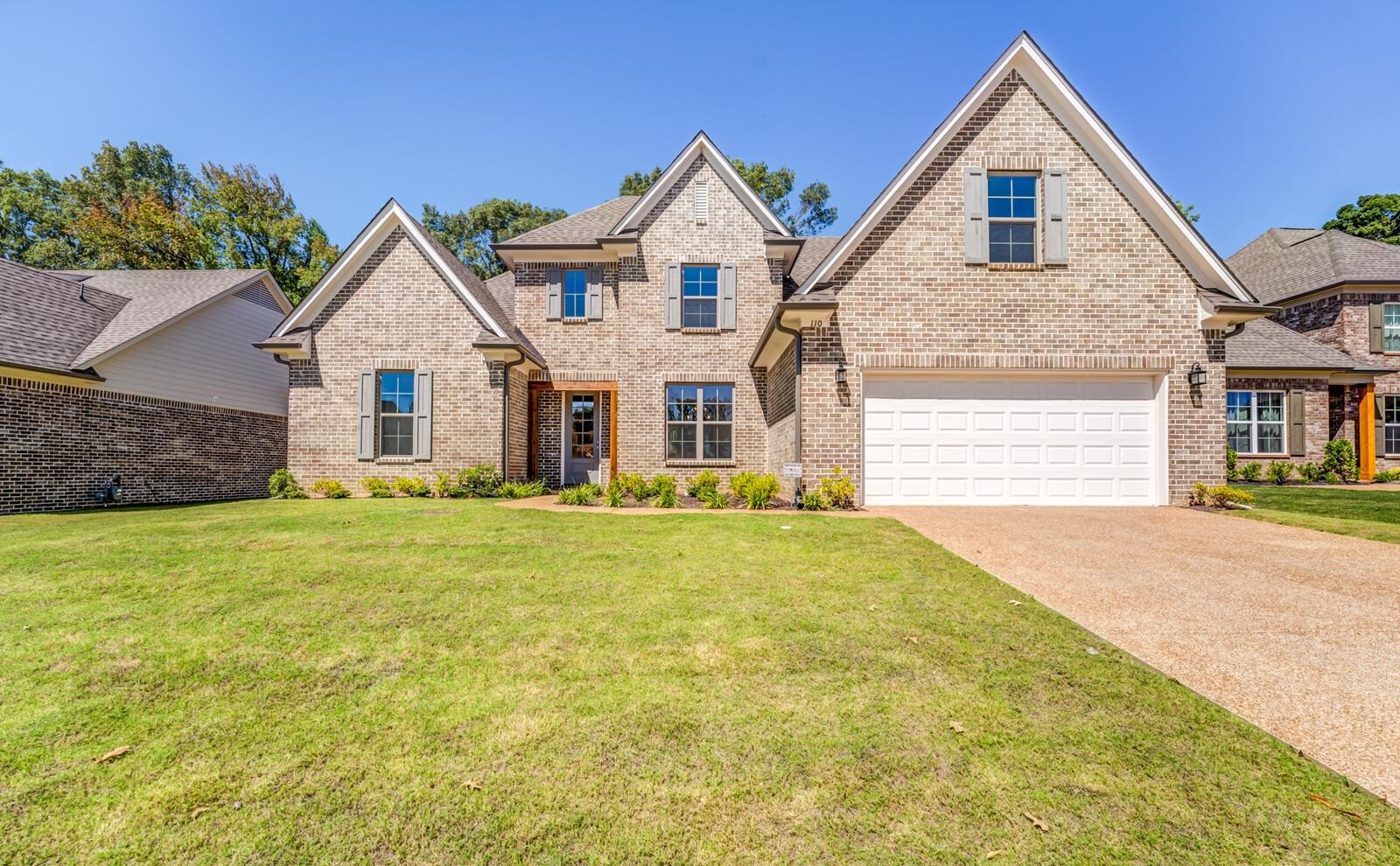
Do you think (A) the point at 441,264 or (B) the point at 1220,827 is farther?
(A) the point at 441,264

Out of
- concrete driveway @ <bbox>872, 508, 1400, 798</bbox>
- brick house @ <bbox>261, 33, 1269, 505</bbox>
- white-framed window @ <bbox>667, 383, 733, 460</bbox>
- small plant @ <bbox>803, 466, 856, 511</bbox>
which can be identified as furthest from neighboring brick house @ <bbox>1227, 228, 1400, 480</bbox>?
white-framed window @ <bbox>667, 383, 733, 460</bbox>

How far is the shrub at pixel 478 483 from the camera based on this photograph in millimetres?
12586

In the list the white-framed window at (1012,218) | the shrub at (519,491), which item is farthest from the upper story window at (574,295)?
the white-framed window at (1012,218)

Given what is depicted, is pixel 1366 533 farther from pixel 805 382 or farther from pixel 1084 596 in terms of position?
pixel 805 382

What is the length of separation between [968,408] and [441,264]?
1187cm

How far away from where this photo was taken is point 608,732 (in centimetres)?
259

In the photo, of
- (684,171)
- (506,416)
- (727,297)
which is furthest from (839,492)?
(684,171)

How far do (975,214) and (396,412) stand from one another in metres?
13.0

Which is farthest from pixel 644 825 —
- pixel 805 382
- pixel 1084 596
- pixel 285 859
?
pixel 805 382

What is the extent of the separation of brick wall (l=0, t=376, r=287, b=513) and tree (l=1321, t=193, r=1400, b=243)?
173ft

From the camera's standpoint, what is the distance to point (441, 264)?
13227 mm

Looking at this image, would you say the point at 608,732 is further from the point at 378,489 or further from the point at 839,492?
the point at 378,489

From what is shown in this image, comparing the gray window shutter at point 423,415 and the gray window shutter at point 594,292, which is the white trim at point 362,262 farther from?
the gray window shutter at point 594,292

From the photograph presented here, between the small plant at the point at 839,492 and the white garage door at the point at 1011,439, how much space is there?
0.53 metres
